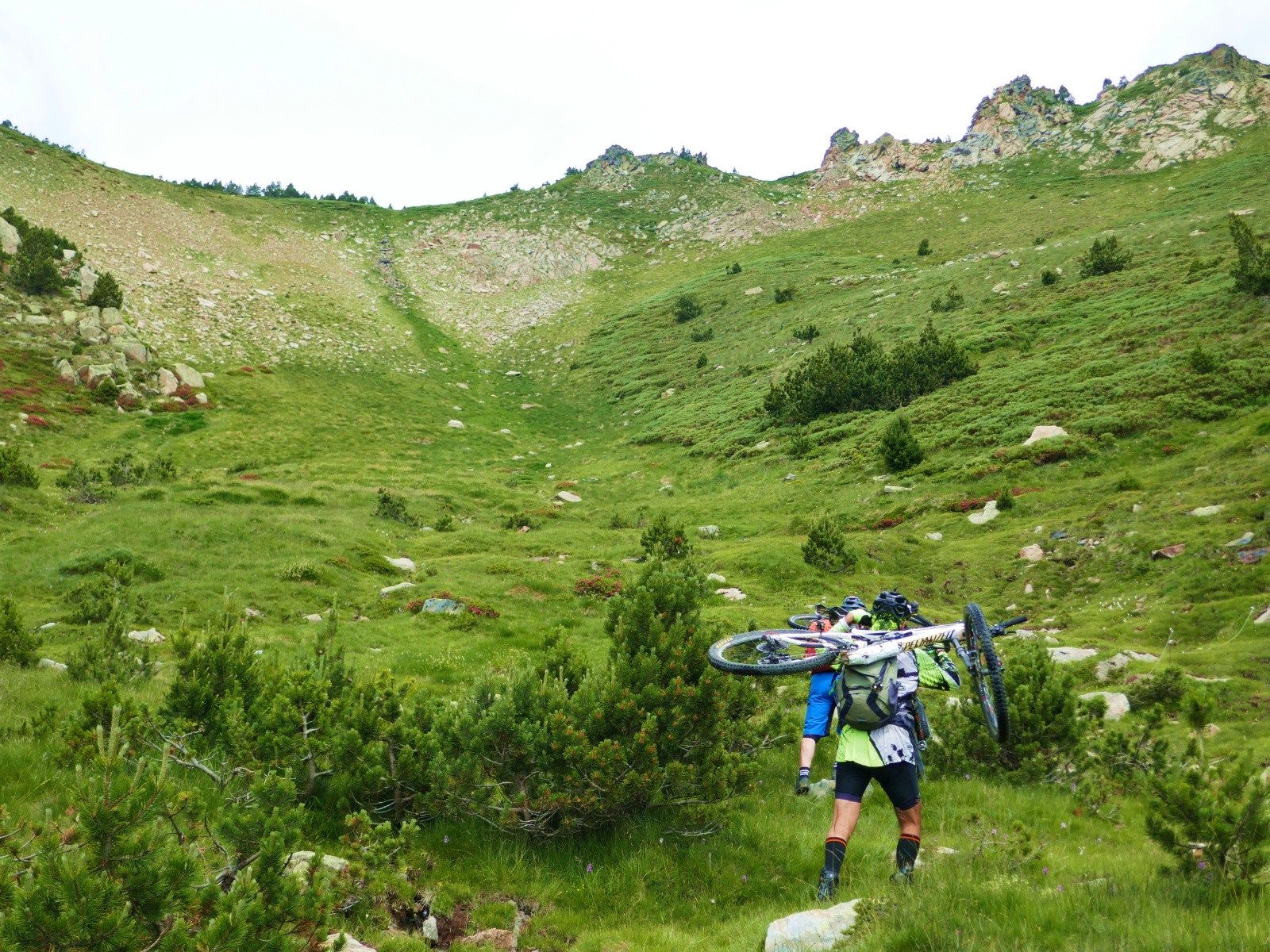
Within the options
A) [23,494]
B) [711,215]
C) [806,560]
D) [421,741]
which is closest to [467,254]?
[711,215]

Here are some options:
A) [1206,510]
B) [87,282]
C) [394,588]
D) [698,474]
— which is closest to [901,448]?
[698,474]

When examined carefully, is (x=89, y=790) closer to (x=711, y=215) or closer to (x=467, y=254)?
(x=467, y=254)

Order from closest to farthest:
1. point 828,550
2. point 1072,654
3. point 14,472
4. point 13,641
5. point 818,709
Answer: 1. point 818,709
2. point 13,641
3. point 1072,654
4. point 828,550
5. point 14,472

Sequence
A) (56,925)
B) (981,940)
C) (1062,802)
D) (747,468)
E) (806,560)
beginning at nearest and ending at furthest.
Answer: (56,925)
(981,940)
(1062,802)
(806,560)
(747,468)

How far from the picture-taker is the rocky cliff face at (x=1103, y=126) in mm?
68188

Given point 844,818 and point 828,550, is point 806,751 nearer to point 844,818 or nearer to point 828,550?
point 844,818

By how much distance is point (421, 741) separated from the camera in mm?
6574

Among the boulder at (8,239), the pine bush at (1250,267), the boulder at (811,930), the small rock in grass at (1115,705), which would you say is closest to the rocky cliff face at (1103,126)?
the pine bush at (1250,267)

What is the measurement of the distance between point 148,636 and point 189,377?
30.9 meters

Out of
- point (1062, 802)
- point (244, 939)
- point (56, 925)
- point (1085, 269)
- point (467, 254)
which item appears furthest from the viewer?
point (467, 254)

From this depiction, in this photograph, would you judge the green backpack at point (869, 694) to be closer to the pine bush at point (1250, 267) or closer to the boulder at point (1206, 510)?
the boulder at point (1206, 510)

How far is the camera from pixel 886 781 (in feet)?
18.0

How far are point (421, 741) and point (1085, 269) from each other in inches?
1737

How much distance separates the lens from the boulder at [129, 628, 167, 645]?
1245 centimetres
